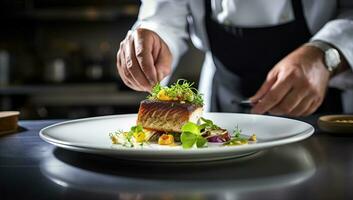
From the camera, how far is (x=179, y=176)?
0.59 meters

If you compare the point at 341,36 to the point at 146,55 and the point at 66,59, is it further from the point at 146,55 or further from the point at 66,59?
the point at 66,59

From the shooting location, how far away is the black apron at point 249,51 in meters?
1.46

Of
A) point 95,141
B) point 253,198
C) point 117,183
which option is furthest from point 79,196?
point 95,141

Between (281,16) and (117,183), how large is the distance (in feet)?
3.33

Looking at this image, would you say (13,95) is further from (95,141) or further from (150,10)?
(95,141)

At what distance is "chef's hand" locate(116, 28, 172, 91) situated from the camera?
3.60 ft

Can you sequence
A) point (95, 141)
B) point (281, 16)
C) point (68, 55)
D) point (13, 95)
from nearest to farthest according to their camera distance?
point (95, 141) → point (281, 16) → point (13, 95) → point (68, 55)

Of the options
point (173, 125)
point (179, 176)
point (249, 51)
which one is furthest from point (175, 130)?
point (249, 51)

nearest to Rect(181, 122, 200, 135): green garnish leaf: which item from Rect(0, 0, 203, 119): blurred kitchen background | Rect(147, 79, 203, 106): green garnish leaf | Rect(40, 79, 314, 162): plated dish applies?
Rect(40, 79, 314, 162): plated dish

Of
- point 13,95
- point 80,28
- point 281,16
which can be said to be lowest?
point 13,95

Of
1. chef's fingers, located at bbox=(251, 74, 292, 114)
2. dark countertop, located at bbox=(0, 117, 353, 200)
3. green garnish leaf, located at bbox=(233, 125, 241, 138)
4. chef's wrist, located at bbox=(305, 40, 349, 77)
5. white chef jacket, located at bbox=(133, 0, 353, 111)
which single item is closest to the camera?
dark countertop, located at bbox=(0, 117, 353, 200)

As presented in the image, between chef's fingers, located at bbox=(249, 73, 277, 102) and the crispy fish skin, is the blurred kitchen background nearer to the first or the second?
chef's fingers, located at bbox=(249, 73, 277, 102)

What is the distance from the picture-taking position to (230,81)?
1531mm

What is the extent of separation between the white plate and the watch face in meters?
0.31
